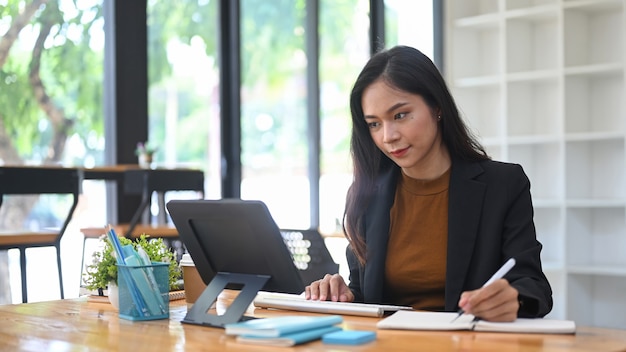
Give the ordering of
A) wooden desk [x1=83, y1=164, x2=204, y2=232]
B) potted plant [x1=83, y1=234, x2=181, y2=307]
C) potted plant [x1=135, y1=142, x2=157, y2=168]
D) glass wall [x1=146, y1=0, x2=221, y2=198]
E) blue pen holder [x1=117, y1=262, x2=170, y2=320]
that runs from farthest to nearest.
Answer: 1. glass wall [x1=146, y1=0, x2=221, y2=198]
2. potted plant [x1=135, y1=142, x2=157, y2=168]
3. wooden desk [x1=83, y1=164, x2=204, y2=232]
4. potted plant [x1=83, y1=234, x2=181, y2=307]
5. blue pen holder [x1=117, y1=262, x2=170, y2=320]

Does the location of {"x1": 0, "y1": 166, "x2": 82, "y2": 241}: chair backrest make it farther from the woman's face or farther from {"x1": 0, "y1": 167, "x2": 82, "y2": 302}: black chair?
the woman's face

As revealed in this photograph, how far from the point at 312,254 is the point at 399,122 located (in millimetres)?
1678

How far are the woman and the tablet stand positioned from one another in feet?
0.82

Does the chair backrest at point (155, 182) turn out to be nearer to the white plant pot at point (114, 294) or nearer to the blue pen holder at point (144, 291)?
the white plant pot at point (114, 294)

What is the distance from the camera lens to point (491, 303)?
1.62 metres

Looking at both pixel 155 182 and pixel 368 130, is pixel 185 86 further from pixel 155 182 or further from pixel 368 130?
pixel 368 130

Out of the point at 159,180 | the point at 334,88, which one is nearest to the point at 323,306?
the point at 159,180

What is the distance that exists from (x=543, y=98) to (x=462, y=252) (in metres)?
3.28

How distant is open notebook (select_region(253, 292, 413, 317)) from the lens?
183 cm

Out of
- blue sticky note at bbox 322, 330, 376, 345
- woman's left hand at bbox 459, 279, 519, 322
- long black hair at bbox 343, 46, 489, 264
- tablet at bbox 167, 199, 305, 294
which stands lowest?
blue sticky note at bbox 322, 330, 376, 345

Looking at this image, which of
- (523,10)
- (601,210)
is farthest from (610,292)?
(523,10)

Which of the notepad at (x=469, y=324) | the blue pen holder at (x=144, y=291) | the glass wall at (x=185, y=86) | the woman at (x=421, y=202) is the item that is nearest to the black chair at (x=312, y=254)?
the woman at (x=421, y=202)

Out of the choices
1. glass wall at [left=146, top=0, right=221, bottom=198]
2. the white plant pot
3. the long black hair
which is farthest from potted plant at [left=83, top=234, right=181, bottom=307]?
glass wall at [left=146, top=0, right=221, bottom=198]

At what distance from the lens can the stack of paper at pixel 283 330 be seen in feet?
4.86
